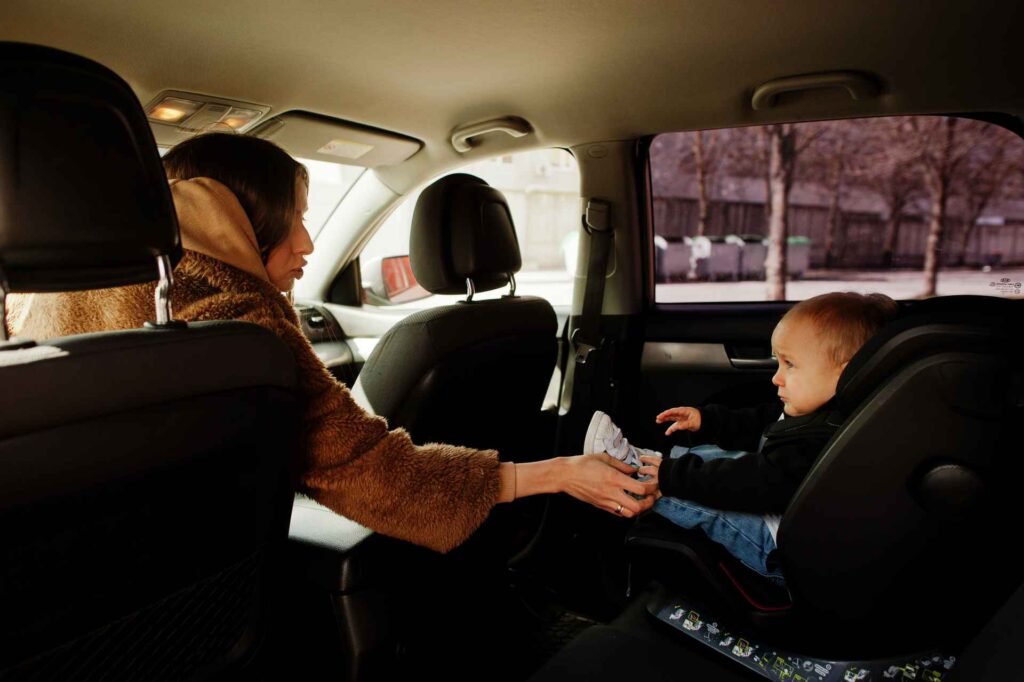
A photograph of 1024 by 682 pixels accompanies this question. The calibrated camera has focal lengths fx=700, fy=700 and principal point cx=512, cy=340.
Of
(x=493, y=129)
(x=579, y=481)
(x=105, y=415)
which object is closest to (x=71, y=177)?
(x=105, y=415)

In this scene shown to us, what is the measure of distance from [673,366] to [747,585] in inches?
54.3

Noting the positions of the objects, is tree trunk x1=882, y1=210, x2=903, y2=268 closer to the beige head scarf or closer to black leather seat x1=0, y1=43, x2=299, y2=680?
the beige head scarf

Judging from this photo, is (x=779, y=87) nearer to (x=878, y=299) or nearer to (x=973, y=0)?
(x=973, y=0)

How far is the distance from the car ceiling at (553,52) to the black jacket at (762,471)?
43.9 inches

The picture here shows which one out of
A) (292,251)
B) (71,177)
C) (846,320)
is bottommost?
(846,320)

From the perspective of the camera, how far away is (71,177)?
855mm

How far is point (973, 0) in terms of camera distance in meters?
1.76

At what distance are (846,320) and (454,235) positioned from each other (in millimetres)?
1131

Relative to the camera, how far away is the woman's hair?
133cm

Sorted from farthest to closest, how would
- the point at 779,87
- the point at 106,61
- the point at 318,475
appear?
1. the point at 779,87
2. the point at 106,61
3. the point at 318,475

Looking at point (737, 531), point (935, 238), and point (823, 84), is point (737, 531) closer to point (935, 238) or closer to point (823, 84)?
point (823, 84)

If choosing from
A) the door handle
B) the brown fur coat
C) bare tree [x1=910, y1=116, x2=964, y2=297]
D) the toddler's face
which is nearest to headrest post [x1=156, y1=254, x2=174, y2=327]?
the brown fur coat

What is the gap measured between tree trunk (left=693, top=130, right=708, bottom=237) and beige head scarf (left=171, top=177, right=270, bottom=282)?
2.08 meters

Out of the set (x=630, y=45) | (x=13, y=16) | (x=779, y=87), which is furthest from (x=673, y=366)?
(x=13, y=16)
